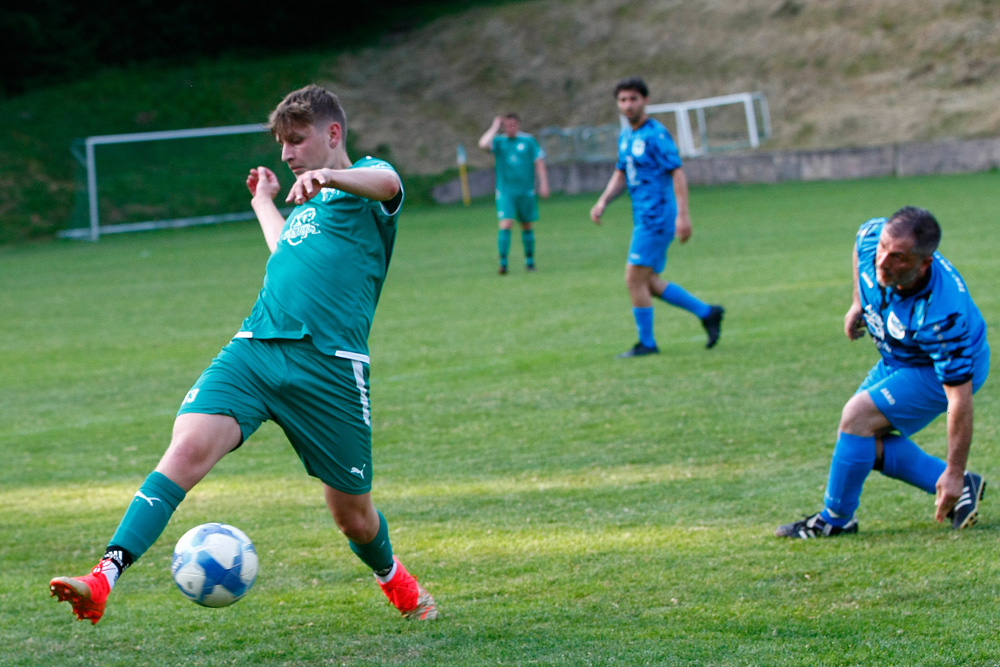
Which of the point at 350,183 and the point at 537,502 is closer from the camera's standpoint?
the point at 350,183

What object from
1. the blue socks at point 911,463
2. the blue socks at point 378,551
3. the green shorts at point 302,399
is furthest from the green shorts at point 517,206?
the green shorts at point 302,399

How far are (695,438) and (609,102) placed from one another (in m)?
29.4

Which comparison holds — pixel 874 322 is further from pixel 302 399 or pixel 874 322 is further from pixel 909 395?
pixel 302 399

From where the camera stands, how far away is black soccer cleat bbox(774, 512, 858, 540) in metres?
4.39

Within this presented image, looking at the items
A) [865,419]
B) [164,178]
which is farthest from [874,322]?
[164,178]

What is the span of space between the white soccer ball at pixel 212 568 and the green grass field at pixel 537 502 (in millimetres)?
282

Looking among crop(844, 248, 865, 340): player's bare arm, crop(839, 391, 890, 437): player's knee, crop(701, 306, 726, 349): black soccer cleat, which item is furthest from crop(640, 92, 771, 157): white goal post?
crop(839, 391, 890, 437): player's knee

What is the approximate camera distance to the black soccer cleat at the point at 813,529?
14.4 ft

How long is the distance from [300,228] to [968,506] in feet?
8.92

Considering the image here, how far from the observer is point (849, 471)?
4.30 metres

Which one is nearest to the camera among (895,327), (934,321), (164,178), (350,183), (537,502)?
(350,183)

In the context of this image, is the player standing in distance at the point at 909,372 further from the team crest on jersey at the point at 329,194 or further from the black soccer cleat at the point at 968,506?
the team crest on jersey at the point at 329,194

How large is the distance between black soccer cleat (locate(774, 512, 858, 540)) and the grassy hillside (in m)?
24.4

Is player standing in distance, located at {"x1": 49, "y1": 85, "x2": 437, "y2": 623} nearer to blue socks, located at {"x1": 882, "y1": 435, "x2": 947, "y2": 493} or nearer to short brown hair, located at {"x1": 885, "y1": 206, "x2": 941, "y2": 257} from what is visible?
short brown hair, located at {"x1": 885, "y1": 206, "x2": 941, "y2": 257}
